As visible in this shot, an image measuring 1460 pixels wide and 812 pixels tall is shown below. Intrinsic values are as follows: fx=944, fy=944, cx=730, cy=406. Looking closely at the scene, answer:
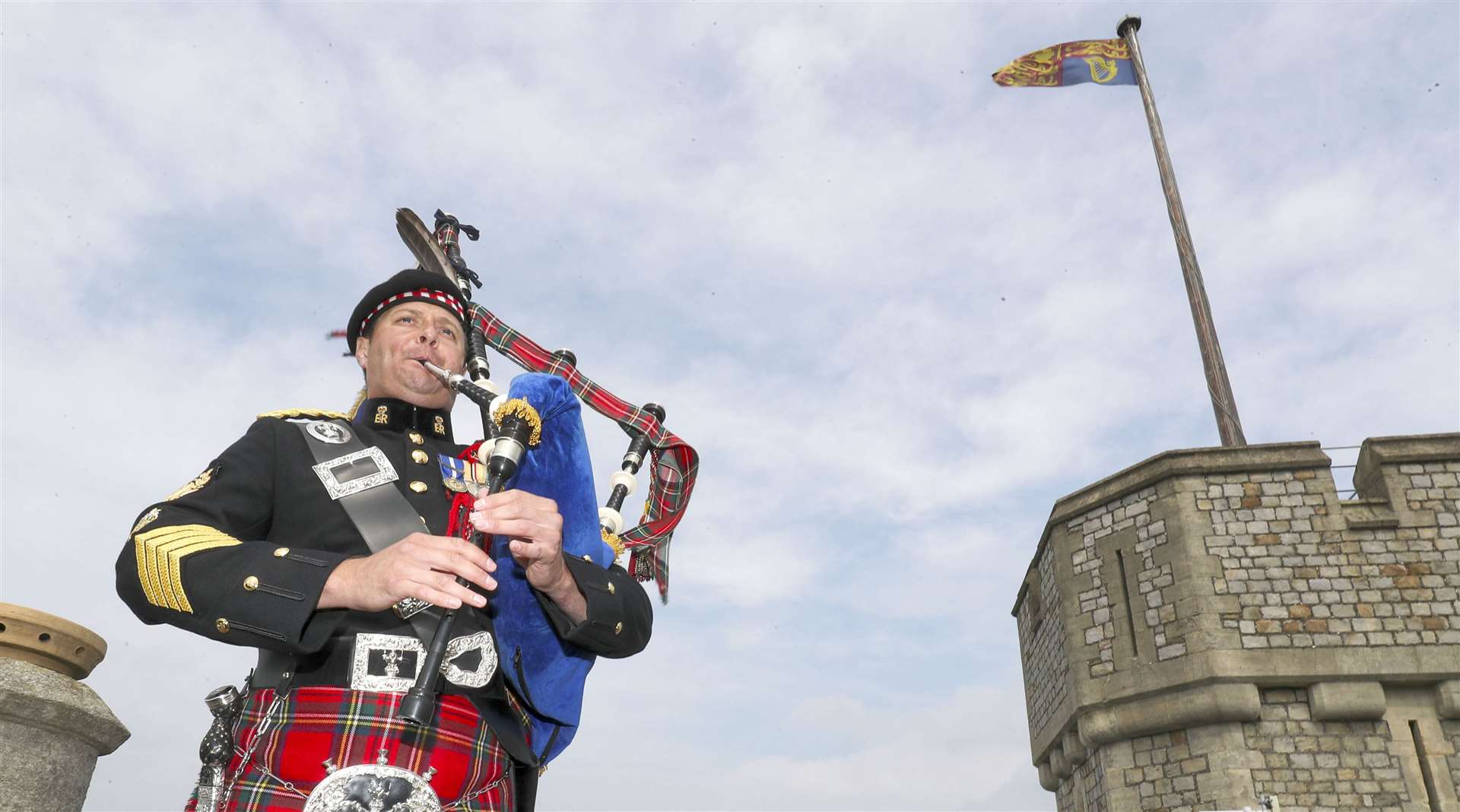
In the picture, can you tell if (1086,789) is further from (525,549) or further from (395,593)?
(395,593)

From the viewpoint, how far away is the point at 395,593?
187 centimetres

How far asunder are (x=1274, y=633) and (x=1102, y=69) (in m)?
9.46

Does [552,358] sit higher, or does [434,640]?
[552,358]

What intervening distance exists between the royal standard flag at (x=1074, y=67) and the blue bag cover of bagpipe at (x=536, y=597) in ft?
48.6

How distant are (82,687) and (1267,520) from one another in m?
10.8

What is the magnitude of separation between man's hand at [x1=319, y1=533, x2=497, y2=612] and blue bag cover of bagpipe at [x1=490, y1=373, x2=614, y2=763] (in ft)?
1.39

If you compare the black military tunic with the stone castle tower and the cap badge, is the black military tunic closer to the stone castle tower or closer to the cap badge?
the cap badge

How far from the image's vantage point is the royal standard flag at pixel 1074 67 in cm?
1519

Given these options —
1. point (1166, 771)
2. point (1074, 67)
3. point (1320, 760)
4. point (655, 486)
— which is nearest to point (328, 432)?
point (655, 486)

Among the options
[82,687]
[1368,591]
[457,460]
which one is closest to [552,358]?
[457,460]

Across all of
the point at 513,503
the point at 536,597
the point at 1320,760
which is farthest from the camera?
the point at 1320,760

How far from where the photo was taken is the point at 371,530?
2281 millimetres

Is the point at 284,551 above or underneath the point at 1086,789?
underneath

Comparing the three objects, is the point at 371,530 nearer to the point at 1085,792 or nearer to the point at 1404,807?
the point at 1404,807
